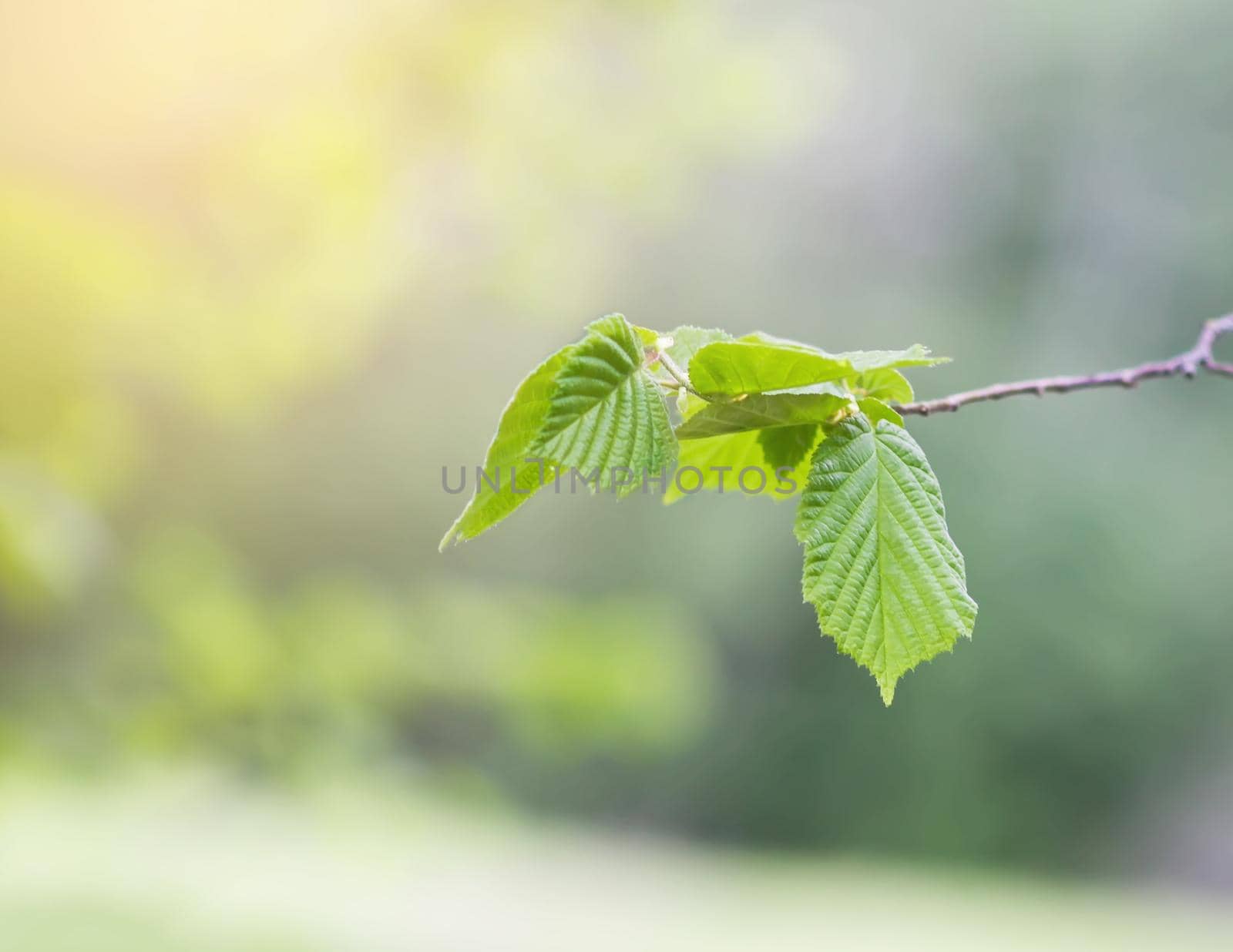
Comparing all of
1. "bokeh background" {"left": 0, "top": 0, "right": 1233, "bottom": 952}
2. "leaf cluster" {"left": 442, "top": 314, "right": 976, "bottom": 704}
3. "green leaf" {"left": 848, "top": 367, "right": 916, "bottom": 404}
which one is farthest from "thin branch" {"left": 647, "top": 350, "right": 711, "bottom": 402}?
"bokeh background" {"left": 0, "top": 0, "right": 1233, "bottom": 952}

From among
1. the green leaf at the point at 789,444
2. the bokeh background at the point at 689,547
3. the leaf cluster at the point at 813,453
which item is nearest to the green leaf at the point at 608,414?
the leaf cluster at the point at 813,453

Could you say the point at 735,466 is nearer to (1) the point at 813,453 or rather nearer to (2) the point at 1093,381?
(1) the point at 813,453

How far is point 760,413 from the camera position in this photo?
1.91 ft

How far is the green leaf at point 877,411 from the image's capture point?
0.60 metres

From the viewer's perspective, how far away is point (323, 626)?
301 centimetres

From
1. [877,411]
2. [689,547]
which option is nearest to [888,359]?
[877,411]

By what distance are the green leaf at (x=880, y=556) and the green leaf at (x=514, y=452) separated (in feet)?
0.51

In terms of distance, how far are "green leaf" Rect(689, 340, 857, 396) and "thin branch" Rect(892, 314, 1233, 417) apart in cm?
10

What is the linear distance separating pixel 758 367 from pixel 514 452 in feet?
0.45

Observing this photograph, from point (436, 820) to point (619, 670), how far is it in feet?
8.20

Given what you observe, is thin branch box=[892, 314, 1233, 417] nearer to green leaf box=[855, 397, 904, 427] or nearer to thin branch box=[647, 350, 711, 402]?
green leaf box=[855, 397, 904, 427]

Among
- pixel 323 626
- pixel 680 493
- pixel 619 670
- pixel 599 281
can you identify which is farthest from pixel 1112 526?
pixel 680 493

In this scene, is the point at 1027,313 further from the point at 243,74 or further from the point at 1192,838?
the point at 243,74

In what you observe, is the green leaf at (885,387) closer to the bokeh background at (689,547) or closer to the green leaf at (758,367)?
the green leaf at (758,367)
